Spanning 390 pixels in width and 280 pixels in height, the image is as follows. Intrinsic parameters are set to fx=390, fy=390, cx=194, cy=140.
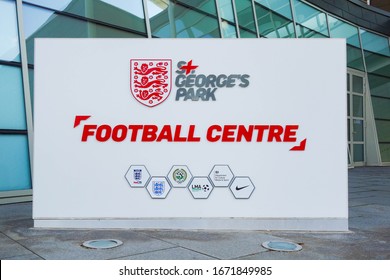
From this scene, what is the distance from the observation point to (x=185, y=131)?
14.8ft

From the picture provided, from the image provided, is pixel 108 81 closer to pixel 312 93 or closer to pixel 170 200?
pixel 170 200

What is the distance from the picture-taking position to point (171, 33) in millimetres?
11000

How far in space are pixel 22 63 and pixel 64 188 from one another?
410cm

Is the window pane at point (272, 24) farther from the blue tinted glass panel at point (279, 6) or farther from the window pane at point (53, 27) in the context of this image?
the window pane at point (53, 27)

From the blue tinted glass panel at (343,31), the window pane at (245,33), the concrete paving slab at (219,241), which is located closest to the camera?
the concrete paving slab at (219,241)

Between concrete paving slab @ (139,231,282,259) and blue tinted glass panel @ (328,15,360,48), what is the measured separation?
15957 millimetres

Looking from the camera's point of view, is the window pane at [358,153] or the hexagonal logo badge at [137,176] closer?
the hexagonal logo badge at [137,176]

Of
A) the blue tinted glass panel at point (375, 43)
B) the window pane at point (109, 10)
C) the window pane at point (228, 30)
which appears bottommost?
the window pane at point (109, 10)

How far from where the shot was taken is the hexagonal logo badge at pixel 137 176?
14.8 feet

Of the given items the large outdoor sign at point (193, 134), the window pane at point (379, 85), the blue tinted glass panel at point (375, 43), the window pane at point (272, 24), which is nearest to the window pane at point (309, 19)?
the window pane at point (272, 24)

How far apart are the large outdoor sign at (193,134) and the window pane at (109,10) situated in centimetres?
475

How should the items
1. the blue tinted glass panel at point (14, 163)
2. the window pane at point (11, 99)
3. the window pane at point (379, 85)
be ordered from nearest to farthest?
the blue tinted glass panel at point (14, 163)
the window pane at point (11, 99)
the window pane at point (379, 85)
